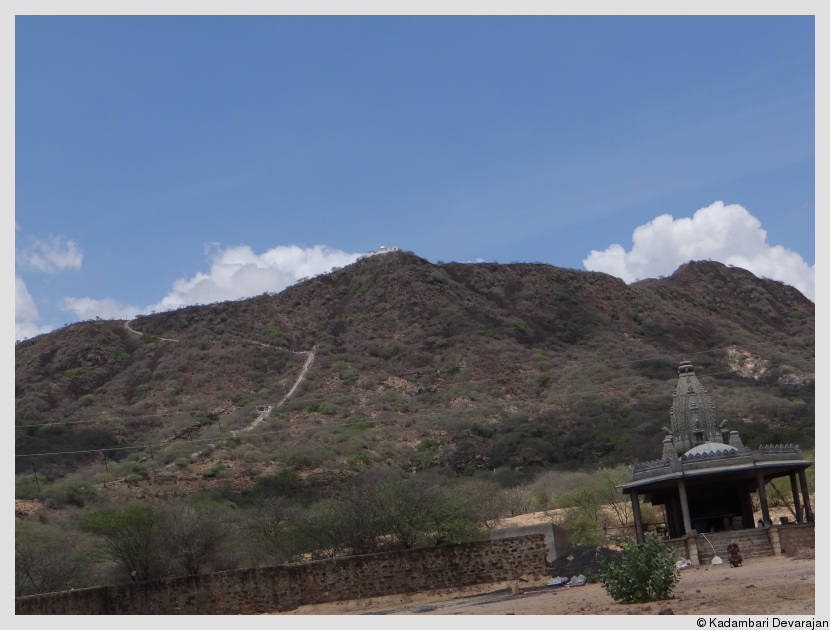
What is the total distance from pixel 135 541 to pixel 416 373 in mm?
41742

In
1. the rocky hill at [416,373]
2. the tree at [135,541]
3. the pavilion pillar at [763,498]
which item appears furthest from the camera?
the rocky hill at [416,373]

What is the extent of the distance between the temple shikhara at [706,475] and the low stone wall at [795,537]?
23cm

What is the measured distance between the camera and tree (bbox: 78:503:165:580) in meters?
22.2

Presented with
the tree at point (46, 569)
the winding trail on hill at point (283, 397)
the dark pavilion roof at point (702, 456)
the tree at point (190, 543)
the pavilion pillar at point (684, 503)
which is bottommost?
the tree at point (46, 569)

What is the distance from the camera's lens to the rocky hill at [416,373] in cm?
4900

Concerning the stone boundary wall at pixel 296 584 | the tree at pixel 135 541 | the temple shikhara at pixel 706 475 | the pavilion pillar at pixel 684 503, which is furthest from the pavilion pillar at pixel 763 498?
the tree at pixel 135 541

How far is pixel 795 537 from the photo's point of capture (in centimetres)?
1991

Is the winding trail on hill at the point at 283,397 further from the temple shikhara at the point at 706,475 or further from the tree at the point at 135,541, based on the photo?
the temple shikhara at the point at 706,475

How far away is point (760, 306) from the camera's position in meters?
81.4

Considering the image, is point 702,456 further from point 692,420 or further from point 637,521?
point 692,420

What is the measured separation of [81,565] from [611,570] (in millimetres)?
16207

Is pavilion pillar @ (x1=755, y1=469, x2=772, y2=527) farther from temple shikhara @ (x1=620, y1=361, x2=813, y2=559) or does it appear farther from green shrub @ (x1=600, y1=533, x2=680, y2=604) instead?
green shrub @ (x1=600, y1=533, x2=680, y2=604)

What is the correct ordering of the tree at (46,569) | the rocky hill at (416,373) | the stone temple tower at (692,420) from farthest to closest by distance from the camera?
the rocky hill at (416,373) < the stone temple tower at (692,420) < the tree at (46,569)
